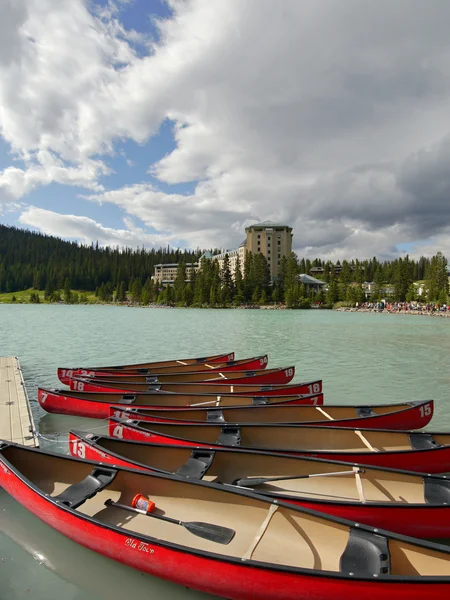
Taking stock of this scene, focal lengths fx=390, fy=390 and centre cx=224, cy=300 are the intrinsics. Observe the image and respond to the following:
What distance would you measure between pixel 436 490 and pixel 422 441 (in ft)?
7.99

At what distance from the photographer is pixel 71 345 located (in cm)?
3609

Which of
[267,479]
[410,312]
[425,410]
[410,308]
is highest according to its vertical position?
[410,308]

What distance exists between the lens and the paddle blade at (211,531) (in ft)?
18.8

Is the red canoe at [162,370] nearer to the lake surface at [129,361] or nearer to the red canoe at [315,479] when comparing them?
the lake surface at [129,361]

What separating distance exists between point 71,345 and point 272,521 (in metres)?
33.8

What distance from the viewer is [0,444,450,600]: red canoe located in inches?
172

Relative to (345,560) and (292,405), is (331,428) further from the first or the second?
(345,560)

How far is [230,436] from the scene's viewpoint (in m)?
9.07

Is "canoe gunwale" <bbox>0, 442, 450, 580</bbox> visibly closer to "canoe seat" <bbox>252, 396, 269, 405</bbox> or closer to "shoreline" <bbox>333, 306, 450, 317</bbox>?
"canoe seat" <bbox>252, 396, 269, 405</bbox>

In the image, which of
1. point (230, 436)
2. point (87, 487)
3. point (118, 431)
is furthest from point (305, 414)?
point (87, 487)

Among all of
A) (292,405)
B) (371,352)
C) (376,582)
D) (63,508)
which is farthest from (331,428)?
(371,352)

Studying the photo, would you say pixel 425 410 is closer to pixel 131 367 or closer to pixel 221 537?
pixel 221 537

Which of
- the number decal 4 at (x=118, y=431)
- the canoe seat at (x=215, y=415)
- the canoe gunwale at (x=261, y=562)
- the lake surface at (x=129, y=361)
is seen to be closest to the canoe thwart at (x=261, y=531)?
the canoe gunwale at (x=261, y=562)

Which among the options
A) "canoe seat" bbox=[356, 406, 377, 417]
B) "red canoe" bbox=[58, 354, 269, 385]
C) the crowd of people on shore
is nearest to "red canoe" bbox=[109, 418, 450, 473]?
"canoe seat" bbox=[356, 406, 377, 417]
